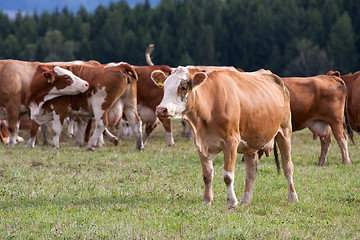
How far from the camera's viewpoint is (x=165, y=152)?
12.9 metres

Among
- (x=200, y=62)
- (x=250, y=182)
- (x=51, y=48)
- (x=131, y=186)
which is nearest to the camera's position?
(x=250, y=182)

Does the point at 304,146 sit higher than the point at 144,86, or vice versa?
the point at 144,86

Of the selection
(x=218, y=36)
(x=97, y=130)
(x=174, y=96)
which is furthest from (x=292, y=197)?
(x=218, y=36)

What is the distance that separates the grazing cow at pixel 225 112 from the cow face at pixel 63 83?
573 centimetres

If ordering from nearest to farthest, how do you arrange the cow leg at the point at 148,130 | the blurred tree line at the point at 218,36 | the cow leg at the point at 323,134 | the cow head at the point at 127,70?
the cow leg at the point at 323,134
the cow head at the point at 127,70
the cow leg at the point at 148,130
the blurred tree line at the point at 218,36

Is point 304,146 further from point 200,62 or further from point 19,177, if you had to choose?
point 200,62

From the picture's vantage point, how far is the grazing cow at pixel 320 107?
1133 centimetres

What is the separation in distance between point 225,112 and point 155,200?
1.66 m

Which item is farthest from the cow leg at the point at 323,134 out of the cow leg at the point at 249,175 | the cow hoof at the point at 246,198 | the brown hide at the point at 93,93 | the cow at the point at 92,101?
the brown hide at the point at 93,93

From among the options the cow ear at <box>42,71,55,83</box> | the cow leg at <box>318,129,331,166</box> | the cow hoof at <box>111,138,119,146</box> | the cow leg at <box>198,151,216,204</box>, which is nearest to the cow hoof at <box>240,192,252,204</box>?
the cow leg at <box>198,151,216,204</box>

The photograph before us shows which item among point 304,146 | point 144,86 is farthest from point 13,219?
point 304,146

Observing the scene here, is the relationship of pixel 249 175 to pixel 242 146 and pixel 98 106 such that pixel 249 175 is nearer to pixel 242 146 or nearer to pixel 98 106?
pixel 242 146

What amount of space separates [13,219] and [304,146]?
31.6 feet

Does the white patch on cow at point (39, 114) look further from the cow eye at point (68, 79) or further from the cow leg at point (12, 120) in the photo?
the cow leg at point (12, 120)
